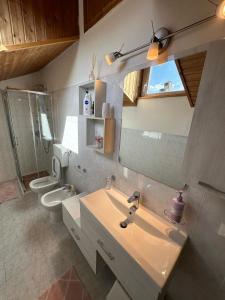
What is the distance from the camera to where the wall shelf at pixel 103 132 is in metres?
1.34

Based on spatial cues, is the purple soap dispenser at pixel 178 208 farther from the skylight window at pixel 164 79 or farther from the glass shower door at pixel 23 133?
the glass shower door at pixel 23 133

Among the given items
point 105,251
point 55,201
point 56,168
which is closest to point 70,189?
point 55,201

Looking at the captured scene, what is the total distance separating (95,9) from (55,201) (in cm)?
240

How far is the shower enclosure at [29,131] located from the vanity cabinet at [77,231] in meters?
1.67

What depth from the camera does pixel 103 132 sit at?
1.37 m

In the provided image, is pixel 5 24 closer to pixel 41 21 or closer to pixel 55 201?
pixel 41 21

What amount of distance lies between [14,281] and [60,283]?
18.5 inches

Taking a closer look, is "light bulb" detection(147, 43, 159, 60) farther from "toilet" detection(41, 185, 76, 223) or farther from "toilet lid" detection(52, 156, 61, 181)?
"toilet lid" detection(52, 156, 61, 181)

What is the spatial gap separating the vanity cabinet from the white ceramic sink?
385 mm

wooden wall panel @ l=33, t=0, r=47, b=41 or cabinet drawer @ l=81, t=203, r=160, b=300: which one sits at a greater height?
wooden wall panel @ l=33, t=0, r=47, b=41

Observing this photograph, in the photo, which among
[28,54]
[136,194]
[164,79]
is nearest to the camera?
[164,79]

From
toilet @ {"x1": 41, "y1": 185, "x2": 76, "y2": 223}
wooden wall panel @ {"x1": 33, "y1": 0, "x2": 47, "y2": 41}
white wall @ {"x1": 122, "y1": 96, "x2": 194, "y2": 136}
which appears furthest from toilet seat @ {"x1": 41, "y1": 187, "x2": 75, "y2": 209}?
wooden wall panel @ {"x1": 33, "y1": 0, "x2": 47, "y2": 41}

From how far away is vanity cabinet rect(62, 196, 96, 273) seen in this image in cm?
131

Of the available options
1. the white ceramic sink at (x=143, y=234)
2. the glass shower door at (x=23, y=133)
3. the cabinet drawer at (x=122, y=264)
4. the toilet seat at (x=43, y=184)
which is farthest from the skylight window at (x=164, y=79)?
the glass shower door at (x=23, y=133)
